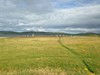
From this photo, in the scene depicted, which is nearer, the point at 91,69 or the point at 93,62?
the point at 91,69

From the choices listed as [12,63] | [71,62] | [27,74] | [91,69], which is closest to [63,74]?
[27,74]

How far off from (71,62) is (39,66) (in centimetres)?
547

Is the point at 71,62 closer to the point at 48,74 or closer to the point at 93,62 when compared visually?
the point at 93,62

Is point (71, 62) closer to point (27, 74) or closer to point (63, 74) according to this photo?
point (63, 74)

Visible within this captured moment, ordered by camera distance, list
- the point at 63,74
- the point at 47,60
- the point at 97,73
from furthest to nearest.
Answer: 1. the point at 47,60
2. the point at 97,73
3. the point at 63,74

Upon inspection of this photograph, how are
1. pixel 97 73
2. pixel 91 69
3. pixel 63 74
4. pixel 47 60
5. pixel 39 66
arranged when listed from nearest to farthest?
pixel 63 74, pixel 97 73, pixel 91 69, pixel 39 66, pixel 47 60

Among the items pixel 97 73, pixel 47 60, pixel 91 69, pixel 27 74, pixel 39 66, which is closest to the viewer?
pixel 27 74

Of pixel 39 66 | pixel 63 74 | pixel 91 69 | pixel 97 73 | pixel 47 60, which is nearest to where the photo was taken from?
pixel 63 74

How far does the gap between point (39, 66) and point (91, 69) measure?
799 centimetres

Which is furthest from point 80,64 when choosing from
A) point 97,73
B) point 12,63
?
point 12,63

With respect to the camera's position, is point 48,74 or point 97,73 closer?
point 48,74

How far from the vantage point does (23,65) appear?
3444 centimetres

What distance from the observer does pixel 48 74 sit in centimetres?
2552

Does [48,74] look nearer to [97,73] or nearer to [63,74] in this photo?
[63,74]
